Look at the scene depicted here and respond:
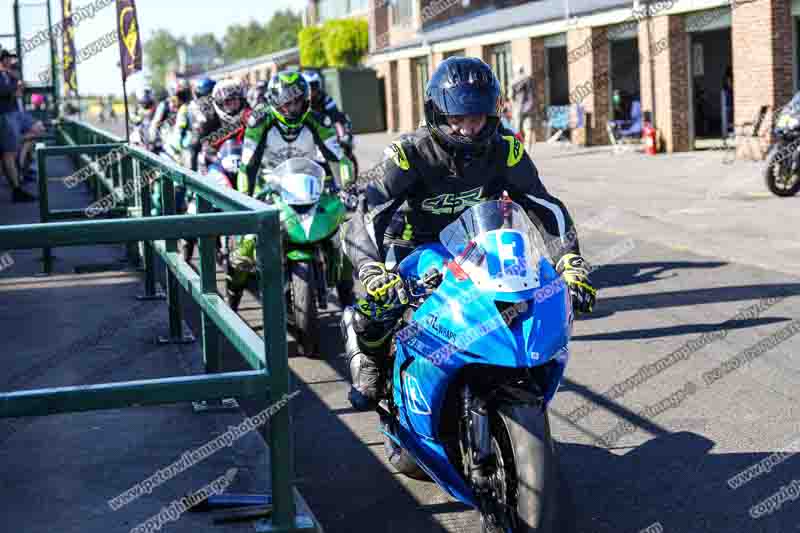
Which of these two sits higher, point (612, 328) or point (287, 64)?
point (287, 64)

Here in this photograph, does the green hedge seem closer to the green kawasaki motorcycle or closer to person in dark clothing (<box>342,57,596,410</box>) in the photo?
the green kawasaki motorcycle

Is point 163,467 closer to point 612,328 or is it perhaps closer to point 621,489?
point 621,489

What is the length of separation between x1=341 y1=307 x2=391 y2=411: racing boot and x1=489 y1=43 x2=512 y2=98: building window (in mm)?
32504

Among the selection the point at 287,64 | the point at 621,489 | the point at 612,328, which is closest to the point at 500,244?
the point at 621,489

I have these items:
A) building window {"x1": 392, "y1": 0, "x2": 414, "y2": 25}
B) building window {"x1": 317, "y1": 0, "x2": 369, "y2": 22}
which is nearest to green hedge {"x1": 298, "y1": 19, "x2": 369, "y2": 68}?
building window {"x1": 317, "y1": 0, "x2": 369, "y2": 22}

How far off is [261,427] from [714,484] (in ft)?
7.55

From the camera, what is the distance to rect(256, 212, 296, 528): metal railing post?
4227mm

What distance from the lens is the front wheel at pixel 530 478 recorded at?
4051 millimetres

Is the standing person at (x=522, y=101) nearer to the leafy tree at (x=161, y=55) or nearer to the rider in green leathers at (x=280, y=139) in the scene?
the rider in green leathers at (x=280, y=139)

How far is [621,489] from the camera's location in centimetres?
525

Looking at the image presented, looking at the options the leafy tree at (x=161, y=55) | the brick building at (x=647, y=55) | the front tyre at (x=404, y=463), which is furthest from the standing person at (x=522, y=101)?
the leafy tree at (x=161, y=55)

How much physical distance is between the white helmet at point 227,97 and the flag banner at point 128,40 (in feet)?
2.64

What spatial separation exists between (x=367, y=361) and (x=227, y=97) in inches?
287

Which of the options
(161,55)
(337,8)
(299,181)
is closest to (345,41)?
(337,8)
